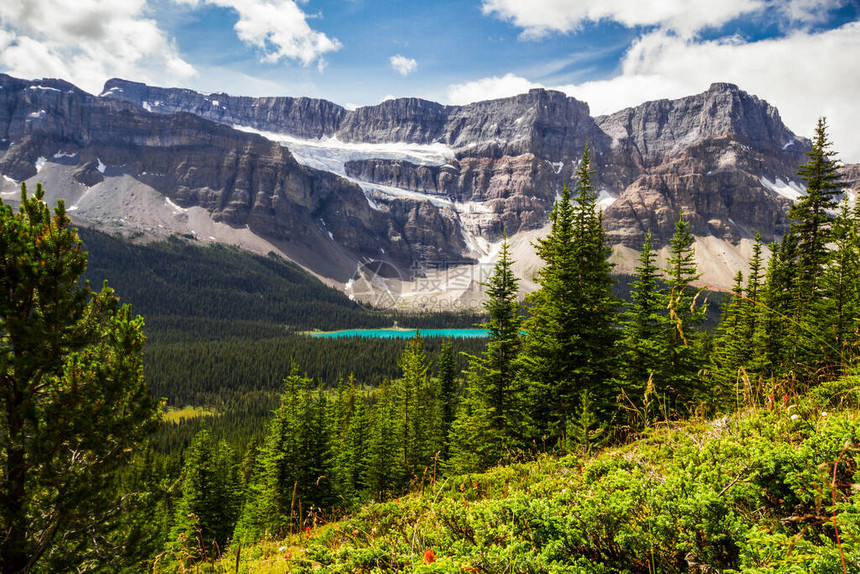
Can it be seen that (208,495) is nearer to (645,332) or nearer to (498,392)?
(498,392)

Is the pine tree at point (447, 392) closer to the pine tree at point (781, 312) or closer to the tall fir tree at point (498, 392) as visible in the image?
the tall fir tree at point (498, 392)

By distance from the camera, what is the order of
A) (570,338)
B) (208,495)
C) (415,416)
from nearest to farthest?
1. (570,338)
2. (208,495)
3. (415,416)

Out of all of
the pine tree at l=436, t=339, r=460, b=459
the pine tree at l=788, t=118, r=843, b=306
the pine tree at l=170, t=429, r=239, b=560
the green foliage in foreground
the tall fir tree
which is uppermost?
the pine tree at l=788, t=118, r=843, b=306

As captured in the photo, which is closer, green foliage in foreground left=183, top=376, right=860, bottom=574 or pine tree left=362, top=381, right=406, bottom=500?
green foliage in foreground left=183, top=376, right=860, bottom=574

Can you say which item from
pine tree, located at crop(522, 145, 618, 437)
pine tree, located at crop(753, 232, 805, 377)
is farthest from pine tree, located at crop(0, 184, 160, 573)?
pine tree, located at crop(753, 232, 805, 377)

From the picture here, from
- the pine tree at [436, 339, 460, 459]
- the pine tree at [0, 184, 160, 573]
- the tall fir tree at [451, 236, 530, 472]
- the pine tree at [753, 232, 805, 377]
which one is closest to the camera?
the pine tree at [0, 184, 160, 573]

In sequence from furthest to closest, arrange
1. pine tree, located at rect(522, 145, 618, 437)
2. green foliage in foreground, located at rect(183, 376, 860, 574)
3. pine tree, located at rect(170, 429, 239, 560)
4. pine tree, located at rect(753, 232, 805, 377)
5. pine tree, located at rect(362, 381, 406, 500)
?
1. pine tree, located at rect(170, 429, 239, 560)
2. pine tree, located at rect(362, 381, 406, 500)
3. pine tree, located at rect(753, 232, 805, 377)
4. pine tree, located at rect(522, 145, 618, 437)
5. green foliage in foreground, located at rect(183, 376, 860, 574)

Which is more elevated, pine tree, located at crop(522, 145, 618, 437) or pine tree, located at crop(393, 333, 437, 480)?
pine tree, located at crop(522, 145, 618, 437)

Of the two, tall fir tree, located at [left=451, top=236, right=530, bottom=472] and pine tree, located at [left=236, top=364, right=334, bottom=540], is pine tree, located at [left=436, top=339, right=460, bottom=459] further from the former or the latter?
tall fir tree, located at [left=451, top=236, right=530, bottom=472]

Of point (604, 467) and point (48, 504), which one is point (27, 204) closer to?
point (48, 504)

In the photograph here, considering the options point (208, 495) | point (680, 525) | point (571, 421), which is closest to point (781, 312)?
point (571, 421)

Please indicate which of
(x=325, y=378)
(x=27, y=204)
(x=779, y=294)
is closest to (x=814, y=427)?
(x=27, y=204)

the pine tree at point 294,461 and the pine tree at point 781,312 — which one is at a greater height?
the pine tree at point 781,312

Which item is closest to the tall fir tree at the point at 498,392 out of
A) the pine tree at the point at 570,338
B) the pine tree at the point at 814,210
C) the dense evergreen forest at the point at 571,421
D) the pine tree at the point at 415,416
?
the dense evergreen forest at the point at 571,421
